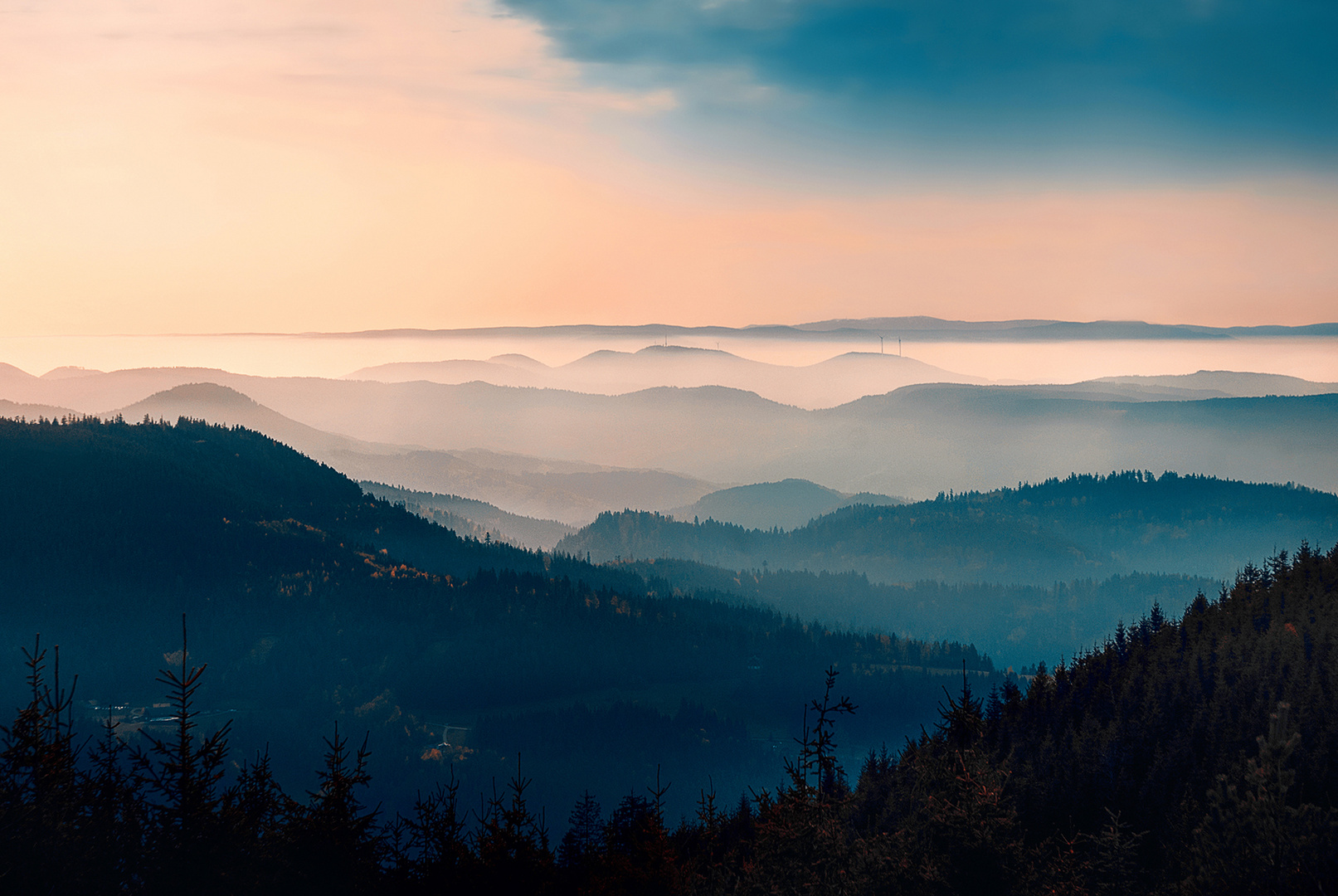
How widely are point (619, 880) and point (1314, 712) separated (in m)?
69.2

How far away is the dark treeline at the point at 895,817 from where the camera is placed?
2077 inches

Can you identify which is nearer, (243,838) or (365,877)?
(243,838)

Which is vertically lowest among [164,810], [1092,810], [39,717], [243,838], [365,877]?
[1092,810]

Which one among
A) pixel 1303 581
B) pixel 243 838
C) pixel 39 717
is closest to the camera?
pixel 39 717

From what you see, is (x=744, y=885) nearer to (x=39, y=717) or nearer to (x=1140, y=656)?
(x=39, y=717)

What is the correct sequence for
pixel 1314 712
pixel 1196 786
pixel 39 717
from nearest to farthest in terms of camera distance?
pixel 39 717 < pixel 1314 712 < pixel 1196 786

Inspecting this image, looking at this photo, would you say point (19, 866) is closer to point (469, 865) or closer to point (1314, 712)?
point (469, 865)

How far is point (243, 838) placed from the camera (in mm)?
59281

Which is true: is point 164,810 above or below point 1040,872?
above

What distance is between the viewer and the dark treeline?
52750mm

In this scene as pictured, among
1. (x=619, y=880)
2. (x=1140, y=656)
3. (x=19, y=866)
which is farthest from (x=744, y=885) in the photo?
(x=1140, y=656)

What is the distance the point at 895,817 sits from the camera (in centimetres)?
11544

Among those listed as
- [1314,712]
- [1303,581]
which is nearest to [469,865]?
[1314,712]

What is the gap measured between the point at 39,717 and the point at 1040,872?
6071 centimetres
